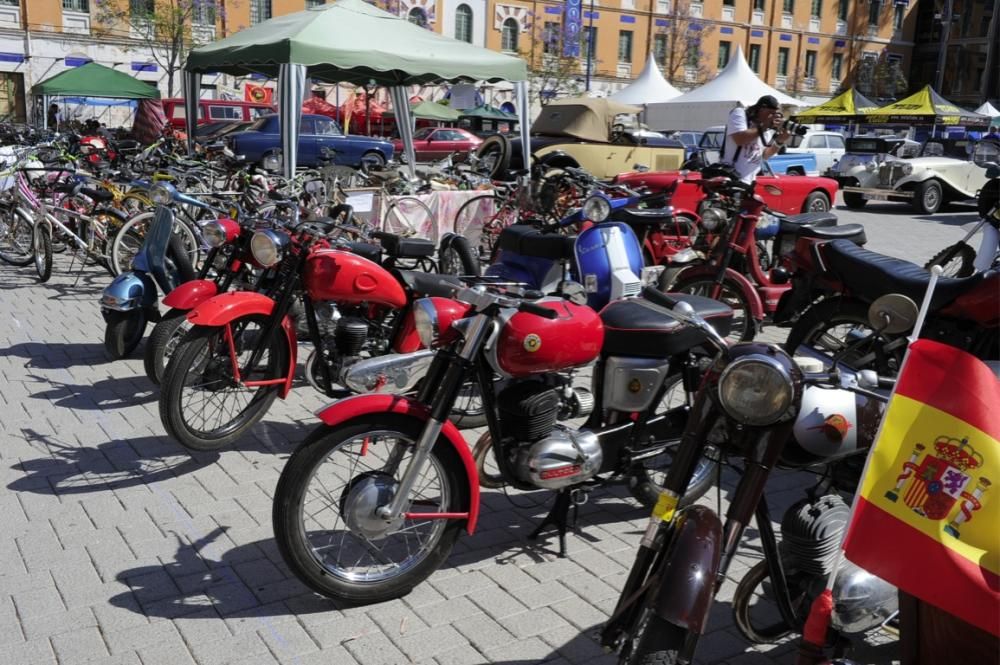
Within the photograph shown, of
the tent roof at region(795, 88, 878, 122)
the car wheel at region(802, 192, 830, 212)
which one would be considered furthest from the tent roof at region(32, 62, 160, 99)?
the tent roof at region(795, 88, 878, 122)

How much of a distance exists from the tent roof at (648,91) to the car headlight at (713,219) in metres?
20.5

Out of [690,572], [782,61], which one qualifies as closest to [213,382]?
[690,572]

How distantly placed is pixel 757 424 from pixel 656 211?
461 cm

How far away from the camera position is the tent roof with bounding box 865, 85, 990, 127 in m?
25.0

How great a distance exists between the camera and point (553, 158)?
1054cm

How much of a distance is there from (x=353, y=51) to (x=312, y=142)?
36.3ft

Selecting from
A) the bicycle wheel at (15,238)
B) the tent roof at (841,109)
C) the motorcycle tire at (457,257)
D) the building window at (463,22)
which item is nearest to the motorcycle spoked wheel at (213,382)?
the motorcycle tire at (457,257)

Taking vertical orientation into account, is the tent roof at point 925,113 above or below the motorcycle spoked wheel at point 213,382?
above

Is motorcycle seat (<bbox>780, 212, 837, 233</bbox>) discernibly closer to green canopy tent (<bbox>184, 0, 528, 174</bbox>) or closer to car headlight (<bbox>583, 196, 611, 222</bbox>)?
car headlight (<bbox>583, 196, 611, 222</bbox>)

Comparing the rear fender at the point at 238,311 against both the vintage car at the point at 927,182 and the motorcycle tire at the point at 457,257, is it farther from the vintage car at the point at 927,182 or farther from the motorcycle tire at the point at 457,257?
the vintage car at the point at 927,182

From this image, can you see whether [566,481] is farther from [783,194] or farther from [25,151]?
[783,194]

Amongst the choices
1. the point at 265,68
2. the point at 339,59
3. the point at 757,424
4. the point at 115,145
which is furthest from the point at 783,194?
the point at 757,424

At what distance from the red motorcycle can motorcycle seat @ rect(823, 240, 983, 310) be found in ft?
5.31

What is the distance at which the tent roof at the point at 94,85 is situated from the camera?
22375mm
